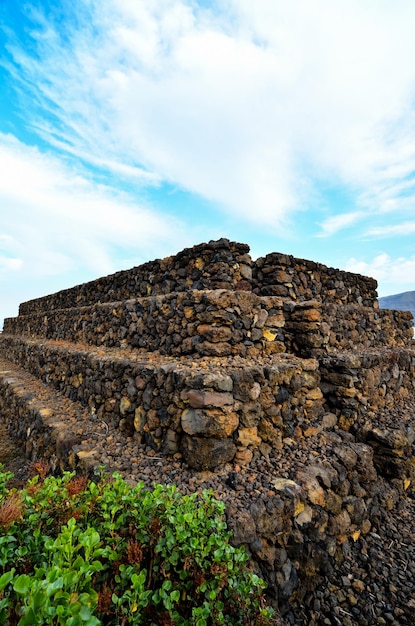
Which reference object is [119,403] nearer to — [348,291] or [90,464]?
[90,464]

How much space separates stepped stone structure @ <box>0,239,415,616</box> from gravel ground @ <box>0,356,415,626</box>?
9cm

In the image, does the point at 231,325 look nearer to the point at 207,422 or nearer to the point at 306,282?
the point at 207,422

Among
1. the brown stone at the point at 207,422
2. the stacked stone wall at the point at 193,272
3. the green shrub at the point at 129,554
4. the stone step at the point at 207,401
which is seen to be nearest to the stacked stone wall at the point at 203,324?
the stone step at the point at 207,401

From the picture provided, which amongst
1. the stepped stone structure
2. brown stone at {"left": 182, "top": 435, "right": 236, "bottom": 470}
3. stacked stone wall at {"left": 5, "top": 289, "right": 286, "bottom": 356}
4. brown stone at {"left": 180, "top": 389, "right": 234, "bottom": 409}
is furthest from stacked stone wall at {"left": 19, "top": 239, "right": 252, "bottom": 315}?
brown stone at {"left": 182, "top": 435, "right": 236, "bottom": 470}

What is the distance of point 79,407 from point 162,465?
Answer: 125 inches

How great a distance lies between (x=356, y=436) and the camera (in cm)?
519

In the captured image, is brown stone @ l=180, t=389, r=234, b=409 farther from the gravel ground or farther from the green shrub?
the green shrub

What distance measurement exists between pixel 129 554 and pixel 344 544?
11.0ft

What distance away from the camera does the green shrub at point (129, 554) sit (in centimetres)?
163

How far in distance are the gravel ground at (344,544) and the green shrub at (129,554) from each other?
112cm

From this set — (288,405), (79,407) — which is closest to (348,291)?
(288,405)

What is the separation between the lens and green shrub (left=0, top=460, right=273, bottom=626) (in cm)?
163

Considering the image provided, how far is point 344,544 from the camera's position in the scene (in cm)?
388

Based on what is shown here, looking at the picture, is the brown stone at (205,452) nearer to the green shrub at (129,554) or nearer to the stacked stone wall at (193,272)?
the green shrub at (129,554)
